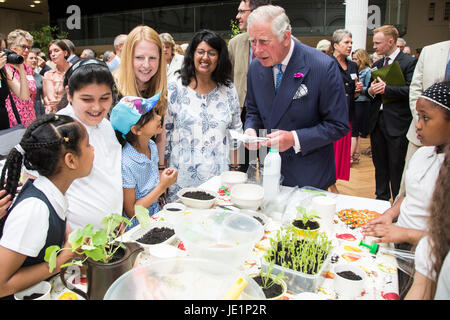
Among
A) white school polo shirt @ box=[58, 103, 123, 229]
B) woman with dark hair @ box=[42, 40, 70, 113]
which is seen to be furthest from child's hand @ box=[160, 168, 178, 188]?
woman with dark hair @ box=[42, 40, 70, 113]

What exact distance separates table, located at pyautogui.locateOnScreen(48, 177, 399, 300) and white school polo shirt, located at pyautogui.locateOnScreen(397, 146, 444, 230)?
15cm

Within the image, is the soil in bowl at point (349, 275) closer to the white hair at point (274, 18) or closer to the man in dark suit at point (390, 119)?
the white hair at point (274, 18)

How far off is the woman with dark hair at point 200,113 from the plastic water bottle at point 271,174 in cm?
71

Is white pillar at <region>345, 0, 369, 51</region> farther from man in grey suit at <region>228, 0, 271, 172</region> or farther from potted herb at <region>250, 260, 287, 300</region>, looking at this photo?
potted herb at <region>250, 260, 287, 300</region>

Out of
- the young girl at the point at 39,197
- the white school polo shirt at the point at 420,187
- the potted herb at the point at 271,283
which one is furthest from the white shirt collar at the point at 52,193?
the white school polo shirt at the point at 420,187

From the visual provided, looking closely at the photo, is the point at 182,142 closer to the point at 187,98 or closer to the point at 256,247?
the point at 187,98

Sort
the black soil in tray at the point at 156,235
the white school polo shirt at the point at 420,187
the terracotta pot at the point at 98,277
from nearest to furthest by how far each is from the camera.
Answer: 1. the terracotta pot at the point at 98,277
2. the black soil in tray at the point at 156,235
3. the white school polo shirt at the point at 420,187

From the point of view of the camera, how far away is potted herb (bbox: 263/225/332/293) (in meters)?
0.96

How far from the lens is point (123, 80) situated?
1971mm

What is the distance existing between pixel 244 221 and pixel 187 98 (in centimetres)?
131

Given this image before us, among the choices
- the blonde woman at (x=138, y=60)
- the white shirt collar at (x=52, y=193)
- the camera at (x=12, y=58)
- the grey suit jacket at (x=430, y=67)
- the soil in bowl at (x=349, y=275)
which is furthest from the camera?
the camera at (x=12, y=58)

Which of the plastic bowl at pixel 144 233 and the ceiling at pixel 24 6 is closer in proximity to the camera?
the plastic bowl at pixel 144 233

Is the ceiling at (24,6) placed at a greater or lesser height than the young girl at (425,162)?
greater

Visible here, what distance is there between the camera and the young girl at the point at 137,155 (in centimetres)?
157
